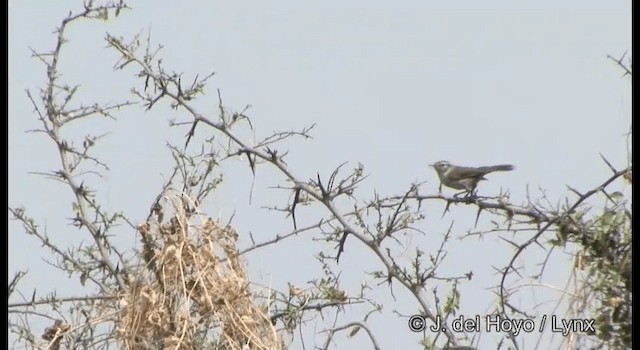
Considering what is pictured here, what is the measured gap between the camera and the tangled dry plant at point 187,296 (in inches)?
218

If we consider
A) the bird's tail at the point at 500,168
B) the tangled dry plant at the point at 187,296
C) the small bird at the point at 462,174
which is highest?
the small bird at the point at 462,174

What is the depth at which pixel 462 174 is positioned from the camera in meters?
9.02

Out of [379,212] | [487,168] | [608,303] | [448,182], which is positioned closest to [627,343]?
[608,303]

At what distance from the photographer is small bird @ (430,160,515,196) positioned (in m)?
8.49

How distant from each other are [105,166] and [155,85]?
36.2 inches

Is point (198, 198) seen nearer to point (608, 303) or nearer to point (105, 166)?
point (105, 166)

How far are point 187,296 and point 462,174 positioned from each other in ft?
12.5

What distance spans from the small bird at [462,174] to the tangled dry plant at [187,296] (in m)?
3.03

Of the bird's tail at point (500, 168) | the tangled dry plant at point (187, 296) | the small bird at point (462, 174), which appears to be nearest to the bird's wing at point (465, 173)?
the small bird at point (462, 174)

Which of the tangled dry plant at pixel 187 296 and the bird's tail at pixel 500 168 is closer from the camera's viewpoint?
the tangled dry plant at pixel 187 296

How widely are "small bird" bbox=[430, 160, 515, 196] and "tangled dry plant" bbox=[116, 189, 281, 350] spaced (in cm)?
303

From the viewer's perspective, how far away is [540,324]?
5066mm

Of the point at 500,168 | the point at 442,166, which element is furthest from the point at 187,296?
the point at 442,166

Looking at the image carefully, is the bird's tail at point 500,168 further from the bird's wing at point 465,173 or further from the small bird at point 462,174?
the bird's wing at point 465,173
